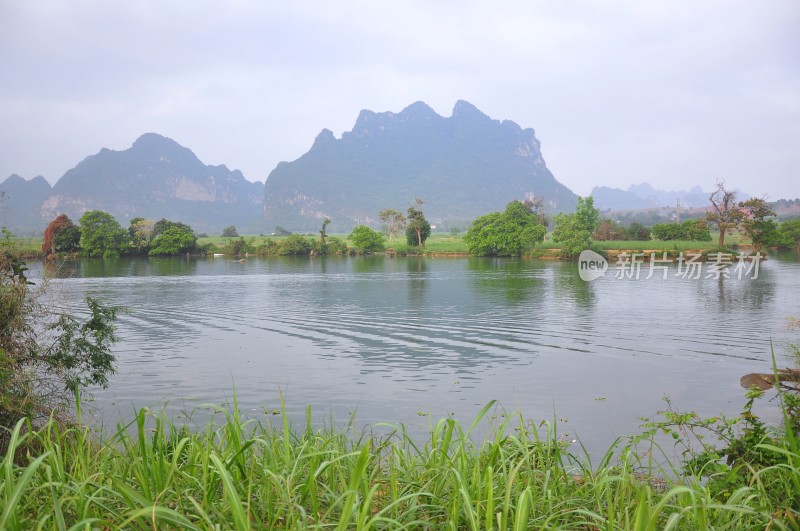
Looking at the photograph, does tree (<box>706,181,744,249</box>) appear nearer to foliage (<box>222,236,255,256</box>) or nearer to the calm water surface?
the calm water surface

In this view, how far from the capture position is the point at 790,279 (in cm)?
3869

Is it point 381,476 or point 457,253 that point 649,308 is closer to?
point 381,476

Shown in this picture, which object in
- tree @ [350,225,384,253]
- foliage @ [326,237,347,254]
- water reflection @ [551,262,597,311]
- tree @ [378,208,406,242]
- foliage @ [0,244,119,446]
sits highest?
tree @ [378,208,406,242]

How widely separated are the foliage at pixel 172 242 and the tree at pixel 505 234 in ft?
136

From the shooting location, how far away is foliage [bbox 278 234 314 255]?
294 ft

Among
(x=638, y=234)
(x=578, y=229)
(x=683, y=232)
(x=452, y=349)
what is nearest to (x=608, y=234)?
(x=638, y=234)

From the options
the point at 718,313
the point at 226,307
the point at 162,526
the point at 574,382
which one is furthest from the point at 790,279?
the point at 162,526

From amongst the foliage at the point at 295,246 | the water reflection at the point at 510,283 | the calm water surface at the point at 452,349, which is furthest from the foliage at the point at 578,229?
the foliage at the point at 295,246

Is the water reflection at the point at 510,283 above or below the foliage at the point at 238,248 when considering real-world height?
below

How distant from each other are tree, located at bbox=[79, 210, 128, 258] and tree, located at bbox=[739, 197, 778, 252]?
264 feet

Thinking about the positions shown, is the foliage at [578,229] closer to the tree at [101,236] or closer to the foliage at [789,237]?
the foliage at [789,237]

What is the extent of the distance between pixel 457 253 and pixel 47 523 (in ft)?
264

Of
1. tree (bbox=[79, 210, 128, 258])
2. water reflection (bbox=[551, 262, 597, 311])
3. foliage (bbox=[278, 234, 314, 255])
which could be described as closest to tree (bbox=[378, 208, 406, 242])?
foliage (bbox=[278, 234, 314, 255])

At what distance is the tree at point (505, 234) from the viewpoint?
7669 cm
